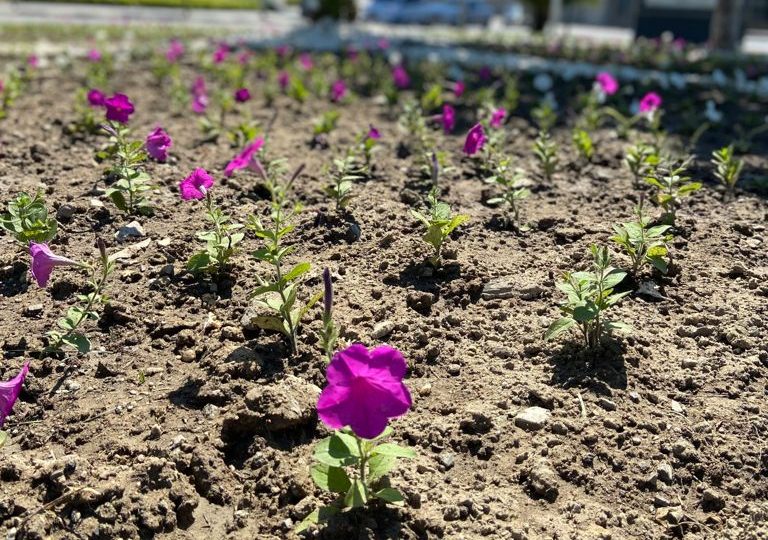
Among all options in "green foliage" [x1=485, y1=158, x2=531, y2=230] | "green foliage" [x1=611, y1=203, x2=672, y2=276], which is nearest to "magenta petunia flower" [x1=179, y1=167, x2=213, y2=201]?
"green foliage" [x1=485, y1=158, x2=531, y2=230]

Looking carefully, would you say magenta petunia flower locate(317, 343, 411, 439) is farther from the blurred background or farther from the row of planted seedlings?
the blurred background

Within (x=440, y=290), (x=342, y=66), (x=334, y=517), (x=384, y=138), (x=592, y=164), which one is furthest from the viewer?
(x=342, y=66)

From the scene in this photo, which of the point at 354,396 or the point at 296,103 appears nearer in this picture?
the point at 354,396

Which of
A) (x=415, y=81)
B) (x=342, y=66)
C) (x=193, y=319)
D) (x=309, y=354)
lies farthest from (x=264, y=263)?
(x=342, y=66)

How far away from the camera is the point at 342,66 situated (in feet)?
29.9

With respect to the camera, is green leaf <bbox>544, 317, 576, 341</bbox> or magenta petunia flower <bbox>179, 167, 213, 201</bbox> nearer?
green leaf <bbox>544, 317, 576, 341</bbox>

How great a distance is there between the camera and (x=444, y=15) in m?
28.3

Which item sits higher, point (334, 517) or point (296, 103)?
point (296, 103)

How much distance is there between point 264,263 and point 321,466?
1297 mm

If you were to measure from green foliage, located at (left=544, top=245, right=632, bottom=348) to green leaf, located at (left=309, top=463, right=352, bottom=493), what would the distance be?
94cm

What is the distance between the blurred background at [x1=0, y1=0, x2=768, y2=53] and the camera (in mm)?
16016

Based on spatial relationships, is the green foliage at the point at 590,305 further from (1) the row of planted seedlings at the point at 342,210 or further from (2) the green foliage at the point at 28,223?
(2) the green foliage at the point at 28,223

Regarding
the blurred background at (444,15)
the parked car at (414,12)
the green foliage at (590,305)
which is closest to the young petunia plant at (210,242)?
the green foliage at (590,305)

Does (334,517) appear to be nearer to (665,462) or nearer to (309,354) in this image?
→ (309,354)
